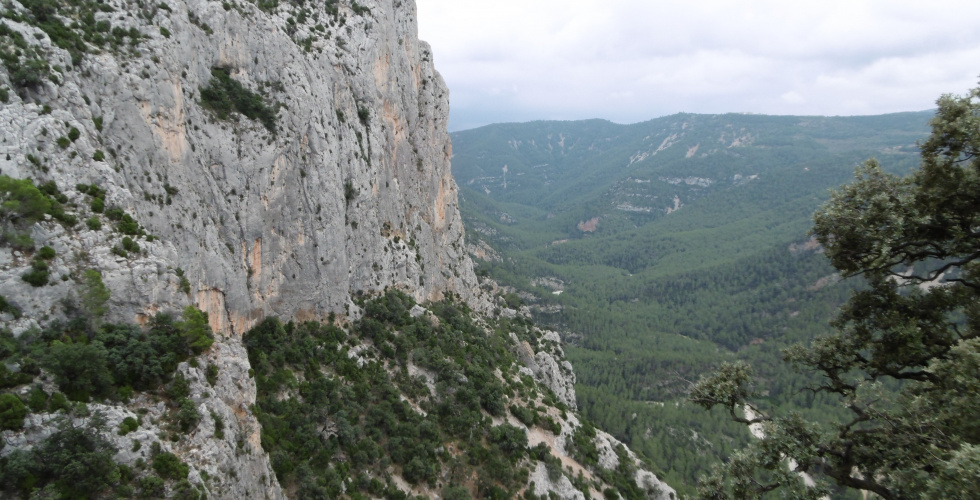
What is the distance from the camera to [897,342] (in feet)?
41.1

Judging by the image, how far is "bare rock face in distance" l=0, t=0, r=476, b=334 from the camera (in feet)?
71.7

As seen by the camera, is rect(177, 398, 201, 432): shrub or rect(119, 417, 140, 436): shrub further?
rect(177, 398, 201, 432): shrub

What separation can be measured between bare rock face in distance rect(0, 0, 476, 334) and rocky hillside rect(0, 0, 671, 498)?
0.50ft

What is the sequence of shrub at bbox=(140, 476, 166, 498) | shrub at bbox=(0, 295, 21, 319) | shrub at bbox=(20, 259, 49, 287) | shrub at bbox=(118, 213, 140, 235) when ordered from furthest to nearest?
shrub at bbox=(118, 213, 140, 235), shrub at bbox=(20, 259, 49, 287), shrub at bbox=(0, 295, 21, 319), shrub at bbox=(140, 476, 166, 498)

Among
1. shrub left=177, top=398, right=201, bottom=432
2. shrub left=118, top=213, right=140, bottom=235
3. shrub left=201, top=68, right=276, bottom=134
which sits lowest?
shrub left=177, top=398, right=201, bottom=432

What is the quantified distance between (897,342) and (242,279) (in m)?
34.2

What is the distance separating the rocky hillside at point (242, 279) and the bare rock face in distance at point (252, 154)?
Result: 0.15 meters

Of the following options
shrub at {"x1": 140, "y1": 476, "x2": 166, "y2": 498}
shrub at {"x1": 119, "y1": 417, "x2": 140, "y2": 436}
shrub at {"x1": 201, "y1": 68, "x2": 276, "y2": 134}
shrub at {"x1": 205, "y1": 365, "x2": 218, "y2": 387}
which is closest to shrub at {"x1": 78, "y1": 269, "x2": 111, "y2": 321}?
shrub at {"x1": 119, "y1": 417, "x2": 140, "y2": 436}

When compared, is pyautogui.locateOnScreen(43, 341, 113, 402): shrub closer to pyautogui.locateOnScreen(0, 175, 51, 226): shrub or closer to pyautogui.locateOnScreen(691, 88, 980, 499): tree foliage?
pyautogui.locateOnScreen(0, 175, 51, 226): shrub

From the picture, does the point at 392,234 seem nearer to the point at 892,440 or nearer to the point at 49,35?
the point at 49,35

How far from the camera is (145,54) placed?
86.0 feet

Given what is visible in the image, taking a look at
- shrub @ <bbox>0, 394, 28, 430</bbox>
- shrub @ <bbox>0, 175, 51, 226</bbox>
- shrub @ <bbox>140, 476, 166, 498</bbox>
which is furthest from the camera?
shrub @ <bbox>0, 175, 51, 226</bbox>

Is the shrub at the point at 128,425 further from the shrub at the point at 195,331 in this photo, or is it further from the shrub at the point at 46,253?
the shrub at the point at 46,253

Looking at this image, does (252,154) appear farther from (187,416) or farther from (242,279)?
(187,416)
